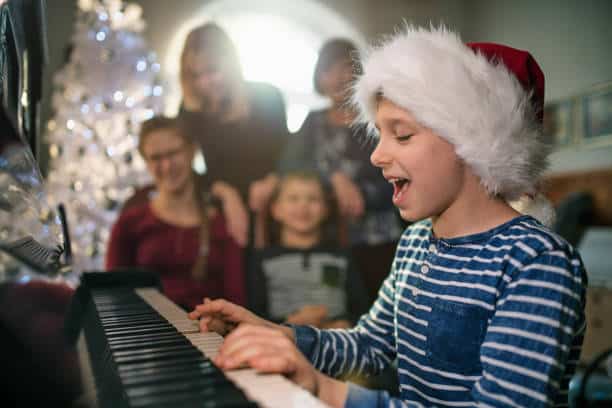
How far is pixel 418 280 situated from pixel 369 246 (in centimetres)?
240

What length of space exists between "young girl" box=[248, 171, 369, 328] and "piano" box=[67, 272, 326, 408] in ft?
6.42

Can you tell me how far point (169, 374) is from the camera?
1.61ft

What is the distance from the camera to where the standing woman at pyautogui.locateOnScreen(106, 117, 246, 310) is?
10.3ft

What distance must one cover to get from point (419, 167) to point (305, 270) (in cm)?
216

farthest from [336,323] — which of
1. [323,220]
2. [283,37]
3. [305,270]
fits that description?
[283,37]

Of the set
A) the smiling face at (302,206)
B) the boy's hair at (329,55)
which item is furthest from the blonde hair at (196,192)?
the boy's hair at (329,55)

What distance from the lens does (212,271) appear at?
332 centimetres

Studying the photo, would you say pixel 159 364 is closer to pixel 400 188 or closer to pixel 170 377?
pixel 170 377

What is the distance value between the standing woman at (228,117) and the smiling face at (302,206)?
190 mm

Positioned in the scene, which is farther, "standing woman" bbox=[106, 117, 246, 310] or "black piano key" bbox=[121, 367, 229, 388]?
"standing woman" bbox=[106, 117, 246, 310]

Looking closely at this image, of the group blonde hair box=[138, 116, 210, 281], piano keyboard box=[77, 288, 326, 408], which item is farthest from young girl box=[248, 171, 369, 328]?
piano keyboard box=[77, 288, 326, 408]

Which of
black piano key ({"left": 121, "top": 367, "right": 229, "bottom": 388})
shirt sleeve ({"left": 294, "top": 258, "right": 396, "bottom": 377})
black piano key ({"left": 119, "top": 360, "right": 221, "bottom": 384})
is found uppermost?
black piano key ({"left": 121, "top": 367, "right": 229, "bottom": 388})

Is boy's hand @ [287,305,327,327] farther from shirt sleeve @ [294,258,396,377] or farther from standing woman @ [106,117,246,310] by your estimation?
shirt sleeve @ [294,258,396,377]

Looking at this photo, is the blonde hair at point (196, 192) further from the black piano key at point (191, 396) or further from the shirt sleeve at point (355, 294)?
the black piano key at point (191, 396)
